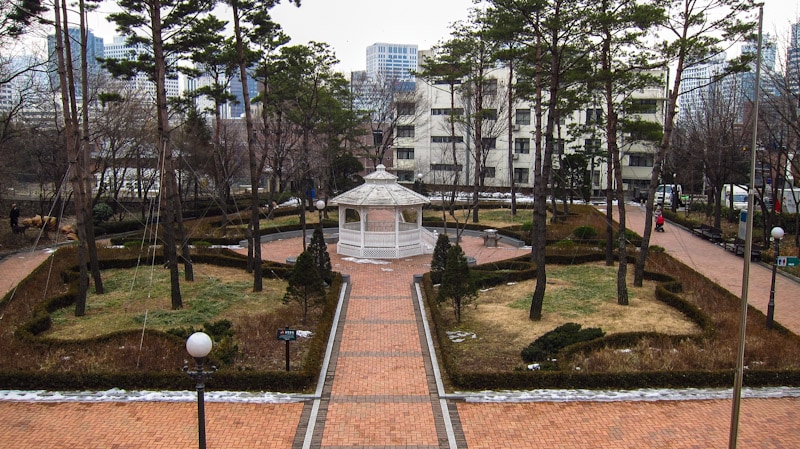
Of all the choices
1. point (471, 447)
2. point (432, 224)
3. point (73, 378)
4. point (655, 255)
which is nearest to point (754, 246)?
point (655, 255)

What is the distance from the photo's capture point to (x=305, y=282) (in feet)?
48.1

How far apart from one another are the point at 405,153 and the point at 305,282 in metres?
40.3

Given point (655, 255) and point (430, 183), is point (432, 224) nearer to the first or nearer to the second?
point (655, 255)

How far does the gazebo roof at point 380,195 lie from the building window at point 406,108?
684 inches

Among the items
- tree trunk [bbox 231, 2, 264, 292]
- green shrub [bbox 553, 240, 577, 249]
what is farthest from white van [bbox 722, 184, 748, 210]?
tree trunk [bbox 231, 2, 264, 292]

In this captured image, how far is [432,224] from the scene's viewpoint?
3297 cm

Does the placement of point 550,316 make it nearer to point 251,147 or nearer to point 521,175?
point 251,147

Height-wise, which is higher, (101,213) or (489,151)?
(489,151)

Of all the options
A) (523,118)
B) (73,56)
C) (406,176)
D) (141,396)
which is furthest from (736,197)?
(73,56)

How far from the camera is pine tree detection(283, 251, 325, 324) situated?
47.9ft

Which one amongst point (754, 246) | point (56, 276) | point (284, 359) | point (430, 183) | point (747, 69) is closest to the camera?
point (284, 359)

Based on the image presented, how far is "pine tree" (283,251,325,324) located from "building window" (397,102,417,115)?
29.1 meters

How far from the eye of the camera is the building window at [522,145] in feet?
170

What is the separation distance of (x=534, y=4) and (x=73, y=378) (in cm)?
1216
